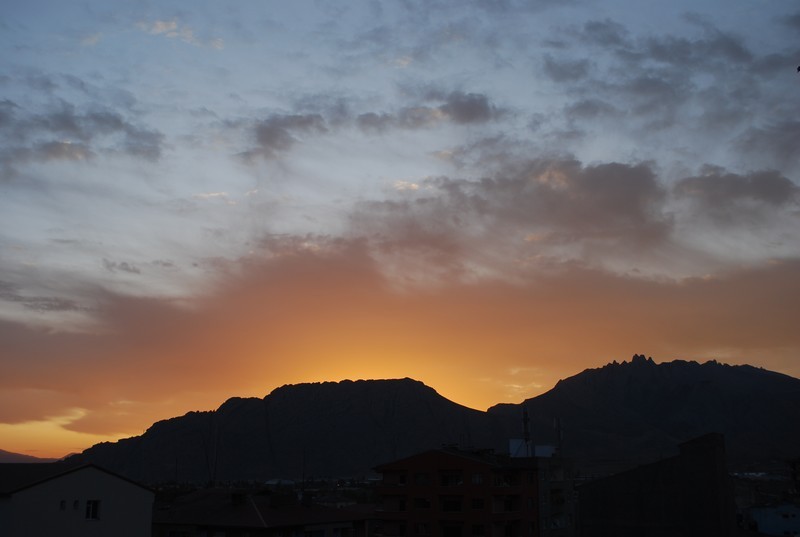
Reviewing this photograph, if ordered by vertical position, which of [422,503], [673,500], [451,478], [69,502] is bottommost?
[673,500]

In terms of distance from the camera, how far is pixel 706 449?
10388 cm

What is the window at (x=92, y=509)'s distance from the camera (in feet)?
152

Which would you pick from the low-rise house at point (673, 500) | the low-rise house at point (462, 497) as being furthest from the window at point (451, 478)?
the low-rise house at point (673, 500)

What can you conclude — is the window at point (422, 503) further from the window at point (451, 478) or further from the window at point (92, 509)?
the window at point (92, 509)

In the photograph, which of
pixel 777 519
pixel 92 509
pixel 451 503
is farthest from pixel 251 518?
pixel 777 519

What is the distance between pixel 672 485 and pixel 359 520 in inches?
2085

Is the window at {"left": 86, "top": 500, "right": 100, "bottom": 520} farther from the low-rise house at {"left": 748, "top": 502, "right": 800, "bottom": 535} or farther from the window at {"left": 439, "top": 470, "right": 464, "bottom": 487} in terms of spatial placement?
the low-rise house at {"left": 748, "top": 502, "right": 800, "bottom": 535}

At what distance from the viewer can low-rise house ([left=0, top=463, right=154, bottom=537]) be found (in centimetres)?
4294

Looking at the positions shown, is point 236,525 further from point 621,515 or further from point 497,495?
point 621,515

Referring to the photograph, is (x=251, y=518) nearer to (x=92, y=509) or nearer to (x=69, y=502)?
(x=92, y=509)

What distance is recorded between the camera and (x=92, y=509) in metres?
46.8

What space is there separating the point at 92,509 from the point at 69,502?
6.17ft

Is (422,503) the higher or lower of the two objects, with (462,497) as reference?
lower

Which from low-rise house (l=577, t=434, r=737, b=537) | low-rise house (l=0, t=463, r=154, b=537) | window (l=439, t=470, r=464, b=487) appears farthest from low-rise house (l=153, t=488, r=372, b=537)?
low-rise house (l=577, t=434, r=737, b=537)
